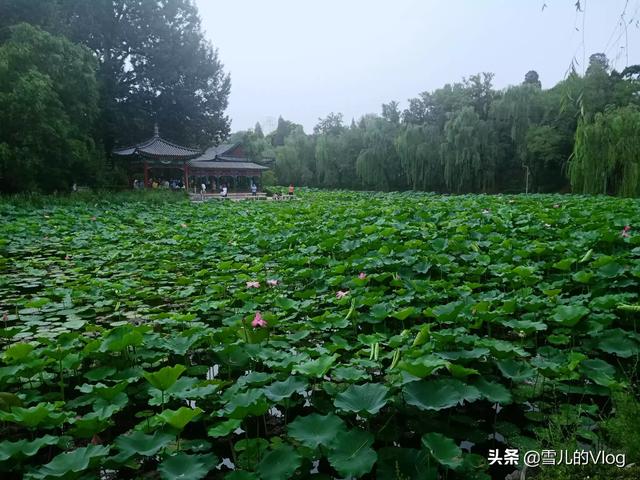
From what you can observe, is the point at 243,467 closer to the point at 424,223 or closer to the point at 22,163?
the point at 424,223

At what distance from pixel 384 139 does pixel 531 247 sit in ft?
76.7

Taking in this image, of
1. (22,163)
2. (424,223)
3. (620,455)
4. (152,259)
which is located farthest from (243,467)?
(22,163)

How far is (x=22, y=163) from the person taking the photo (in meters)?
11.2

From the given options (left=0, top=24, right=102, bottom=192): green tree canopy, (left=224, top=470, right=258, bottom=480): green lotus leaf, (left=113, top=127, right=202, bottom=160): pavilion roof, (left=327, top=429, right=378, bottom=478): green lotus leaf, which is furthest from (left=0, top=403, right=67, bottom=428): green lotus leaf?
(left=113, top=127, right=202, bottom=160): pavilion roof

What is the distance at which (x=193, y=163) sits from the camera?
76.9ft

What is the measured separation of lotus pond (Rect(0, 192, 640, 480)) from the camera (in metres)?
1.31

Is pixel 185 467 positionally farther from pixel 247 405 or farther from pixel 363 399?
pixel 363 399

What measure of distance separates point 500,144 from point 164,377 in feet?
75.1

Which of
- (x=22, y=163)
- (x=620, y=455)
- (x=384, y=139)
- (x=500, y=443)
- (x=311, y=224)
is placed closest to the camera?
(x=620, y=455)

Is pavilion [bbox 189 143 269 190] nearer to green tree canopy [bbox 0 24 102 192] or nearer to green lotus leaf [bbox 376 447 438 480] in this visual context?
green tree canopy [bbox 0 24 102 192]

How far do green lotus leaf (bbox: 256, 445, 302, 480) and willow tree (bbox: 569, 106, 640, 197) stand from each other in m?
12.9

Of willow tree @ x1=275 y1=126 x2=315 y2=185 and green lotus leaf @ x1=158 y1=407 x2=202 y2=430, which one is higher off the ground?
willow tree @ x1=275 y1=126 x2=315 y2=185

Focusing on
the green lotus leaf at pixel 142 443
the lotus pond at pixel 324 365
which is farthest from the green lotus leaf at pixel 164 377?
the green lotus leaf at pixel 142 443

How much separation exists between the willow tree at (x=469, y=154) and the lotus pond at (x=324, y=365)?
Answer: 18.2m
